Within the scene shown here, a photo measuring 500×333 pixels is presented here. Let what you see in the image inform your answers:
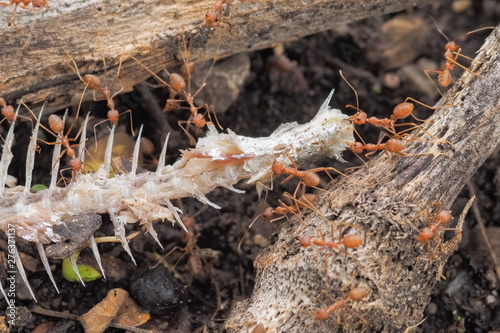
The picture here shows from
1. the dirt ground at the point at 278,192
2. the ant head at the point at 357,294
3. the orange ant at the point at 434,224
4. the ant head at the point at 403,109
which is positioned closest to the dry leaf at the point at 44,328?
the dirt ground at the point at 278,192

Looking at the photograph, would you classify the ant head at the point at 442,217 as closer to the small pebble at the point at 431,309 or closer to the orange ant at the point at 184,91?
the small pebble at the point at 431,309

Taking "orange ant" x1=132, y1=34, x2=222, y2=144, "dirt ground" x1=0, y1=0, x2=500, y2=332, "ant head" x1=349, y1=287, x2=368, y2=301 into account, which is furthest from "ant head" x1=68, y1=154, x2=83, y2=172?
"ant head" x1=349, y1=287, x2=368, y2=301

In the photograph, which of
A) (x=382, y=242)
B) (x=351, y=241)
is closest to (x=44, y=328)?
(x=351, y=241)

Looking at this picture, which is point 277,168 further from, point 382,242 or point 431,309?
point 431,309

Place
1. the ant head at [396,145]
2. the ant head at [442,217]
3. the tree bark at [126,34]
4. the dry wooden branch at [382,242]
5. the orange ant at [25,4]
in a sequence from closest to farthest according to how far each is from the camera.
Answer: the dry wooden branch at [382,242] → the ant head at [442,217] → the ant head at [396,145] → the orange ant at [25,4] → the tree bark at [126,34]

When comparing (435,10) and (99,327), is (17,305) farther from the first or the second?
(435,10)

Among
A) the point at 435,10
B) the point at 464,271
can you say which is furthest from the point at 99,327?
the point at 435,10
